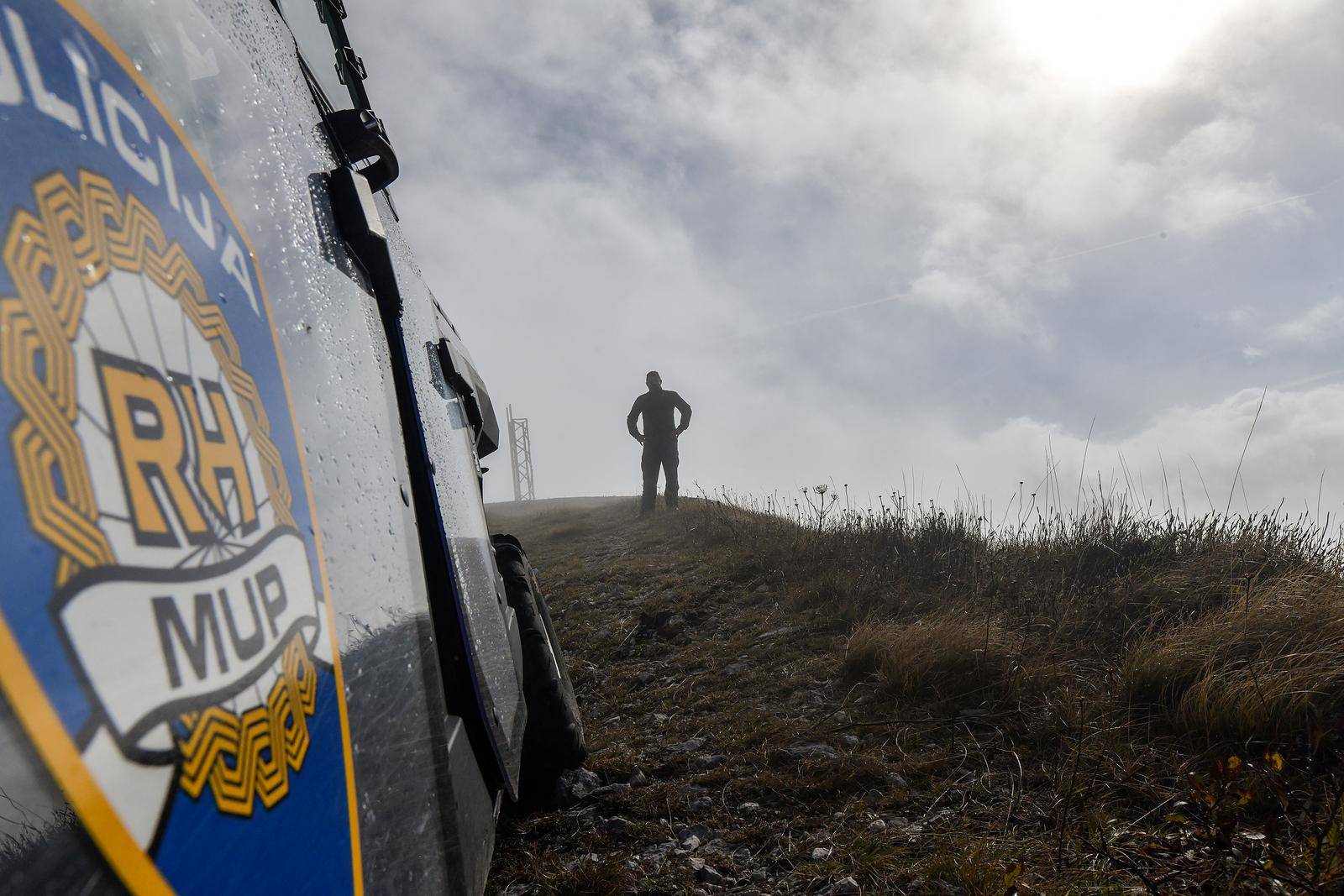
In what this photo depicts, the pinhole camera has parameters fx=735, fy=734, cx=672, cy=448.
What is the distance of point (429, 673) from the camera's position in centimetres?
116

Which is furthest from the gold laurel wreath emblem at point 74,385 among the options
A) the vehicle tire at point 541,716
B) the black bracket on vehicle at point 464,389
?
the vehicle tire at point 541,716

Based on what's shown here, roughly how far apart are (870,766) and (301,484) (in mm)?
2254

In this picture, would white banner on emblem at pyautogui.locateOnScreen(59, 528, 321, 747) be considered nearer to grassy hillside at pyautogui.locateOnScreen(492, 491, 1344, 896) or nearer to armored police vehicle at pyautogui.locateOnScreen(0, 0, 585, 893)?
armored police vehicle at pyautogui.locateOnScreen(0, 0, 585, 893)

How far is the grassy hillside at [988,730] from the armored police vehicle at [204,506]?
1172 millimetres

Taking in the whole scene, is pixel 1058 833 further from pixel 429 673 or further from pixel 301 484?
pixel 301 484

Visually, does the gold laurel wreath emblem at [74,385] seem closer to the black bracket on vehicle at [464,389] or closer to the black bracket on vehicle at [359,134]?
the black bracket on vehicle at [359,134]

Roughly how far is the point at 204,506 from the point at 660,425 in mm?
10536

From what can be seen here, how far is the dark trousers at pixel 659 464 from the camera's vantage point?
1127 centimetres

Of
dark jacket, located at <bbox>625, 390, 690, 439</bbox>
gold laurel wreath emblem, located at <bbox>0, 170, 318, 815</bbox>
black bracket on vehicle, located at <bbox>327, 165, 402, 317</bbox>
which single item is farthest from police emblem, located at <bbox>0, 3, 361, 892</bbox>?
dark jacket, located at <bbox>625, 390, 690, 439</bbox>

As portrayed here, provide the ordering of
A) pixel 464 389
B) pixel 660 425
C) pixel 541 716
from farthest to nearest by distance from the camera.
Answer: pixel 660 425
pixel 541 716
pixel 464 389

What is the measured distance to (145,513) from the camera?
583mm

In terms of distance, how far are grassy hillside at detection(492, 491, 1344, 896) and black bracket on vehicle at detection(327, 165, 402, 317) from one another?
1.65m

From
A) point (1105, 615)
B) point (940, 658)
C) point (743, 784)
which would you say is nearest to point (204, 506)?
point (743, 784)

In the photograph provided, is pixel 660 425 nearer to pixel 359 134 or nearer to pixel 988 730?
pixel 988 730
